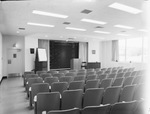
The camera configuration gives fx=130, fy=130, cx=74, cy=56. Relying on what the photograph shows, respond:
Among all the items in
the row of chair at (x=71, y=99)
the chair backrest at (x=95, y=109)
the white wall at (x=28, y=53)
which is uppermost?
the white wall at (x=28, y=53)

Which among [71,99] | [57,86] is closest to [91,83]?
[57,86]

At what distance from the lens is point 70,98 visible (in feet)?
9.46

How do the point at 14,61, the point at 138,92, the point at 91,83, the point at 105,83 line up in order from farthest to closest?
the point at 14,61 → the point at 105,83 → the point at 91,83 → the point at 138,92

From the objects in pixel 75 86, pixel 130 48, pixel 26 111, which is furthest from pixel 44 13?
pixel 130 48

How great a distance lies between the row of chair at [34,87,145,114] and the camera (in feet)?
8.89

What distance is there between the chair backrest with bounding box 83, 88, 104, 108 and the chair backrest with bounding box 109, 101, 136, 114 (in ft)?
3.02

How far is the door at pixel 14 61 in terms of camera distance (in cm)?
1041

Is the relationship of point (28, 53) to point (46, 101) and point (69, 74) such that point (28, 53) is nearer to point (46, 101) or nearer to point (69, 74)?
point (69, 74)

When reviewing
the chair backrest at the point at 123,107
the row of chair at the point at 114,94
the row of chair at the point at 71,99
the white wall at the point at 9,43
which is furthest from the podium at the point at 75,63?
the chair backrest at the point at 123,107

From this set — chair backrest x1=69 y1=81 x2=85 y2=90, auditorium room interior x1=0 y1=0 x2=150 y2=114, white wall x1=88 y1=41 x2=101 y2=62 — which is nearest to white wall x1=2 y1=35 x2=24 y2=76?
auditorium room interior x1=0 y1=0 x2=150 y2=114

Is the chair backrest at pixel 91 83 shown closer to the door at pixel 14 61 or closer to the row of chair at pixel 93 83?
the row of chair at pixel 93 83

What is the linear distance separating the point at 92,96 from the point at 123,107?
3.37 feet

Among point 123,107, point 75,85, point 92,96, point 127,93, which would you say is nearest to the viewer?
point 123,107

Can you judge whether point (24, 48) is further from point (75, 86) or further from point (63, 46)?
point (75, 86)
